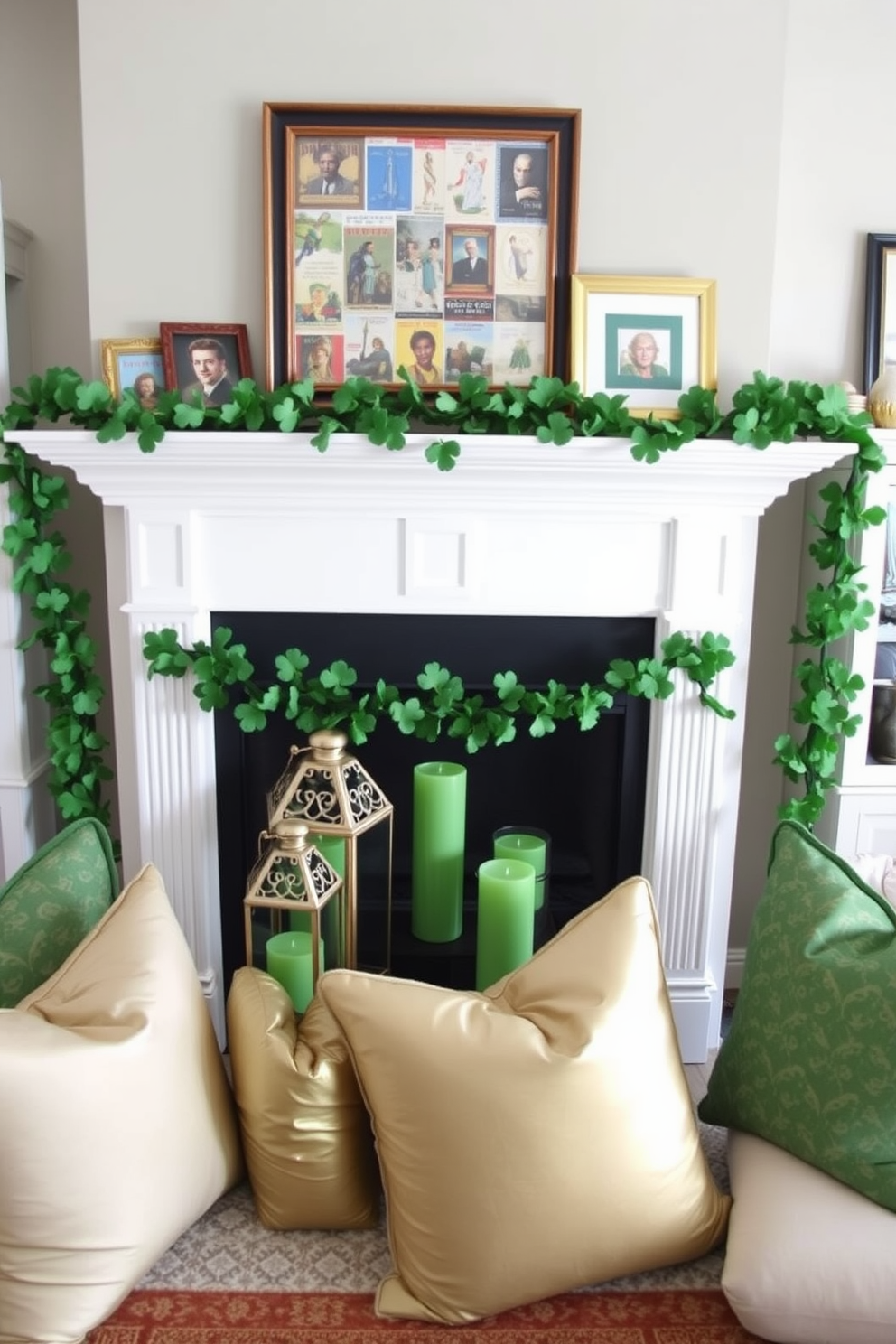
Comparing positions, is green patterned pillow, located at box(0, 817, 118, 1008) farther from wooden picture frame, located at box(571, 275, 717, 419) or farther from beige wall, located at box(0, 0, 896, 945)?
wooden picture frame, located at box(571, 275, 717, 419)

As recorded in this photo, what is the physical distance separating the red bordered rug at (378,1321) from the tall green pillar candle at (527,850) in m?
0.76

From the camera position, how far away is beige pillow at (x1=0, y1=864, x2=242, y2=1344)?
132cm

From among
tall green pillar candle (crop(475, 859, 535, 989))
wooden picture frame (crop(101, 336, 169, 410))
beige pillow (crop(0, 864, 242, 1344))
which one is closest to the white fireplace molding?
wooden picture frame (crop(101, 336, 169, 410))

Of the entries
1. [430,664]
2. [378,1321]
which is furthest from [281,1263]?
[430,664]

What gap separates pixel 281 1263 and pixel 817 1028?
850mm

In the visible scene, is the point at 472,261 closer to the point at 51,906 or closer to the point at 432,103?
the point at 432,103

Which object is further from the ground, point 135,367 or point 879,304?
point 879,304

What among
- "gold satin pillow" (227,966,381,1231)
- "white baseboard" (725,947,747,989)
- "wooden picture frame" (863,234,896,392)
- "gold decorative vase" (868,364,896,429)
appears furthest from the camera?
"white baseboard" (725,947,747,989)

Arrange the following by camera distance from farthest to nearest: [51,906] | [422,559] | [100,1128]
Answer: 1. [422,559]
2. [51,906]
3. [100,1128]

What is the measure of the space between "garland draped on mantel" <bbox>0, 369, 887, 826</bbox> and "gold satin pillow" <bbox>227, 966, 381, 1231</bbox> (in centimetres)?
61

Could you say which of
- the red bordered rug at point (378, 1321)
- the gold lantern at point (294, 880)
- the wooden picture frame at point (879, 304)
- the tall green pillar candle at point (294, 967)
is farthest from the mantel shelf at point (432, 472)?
the red bordered rug at point (378, 1321)

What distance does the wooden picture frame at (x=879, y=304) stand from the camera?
2.26 m

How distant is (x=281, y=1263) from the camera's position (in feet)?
5.10

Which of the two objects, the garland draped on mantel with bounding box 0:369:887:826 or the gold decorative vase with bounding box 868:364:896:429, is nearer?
the garland draped on mantel with bounding box 0:369:887:826
